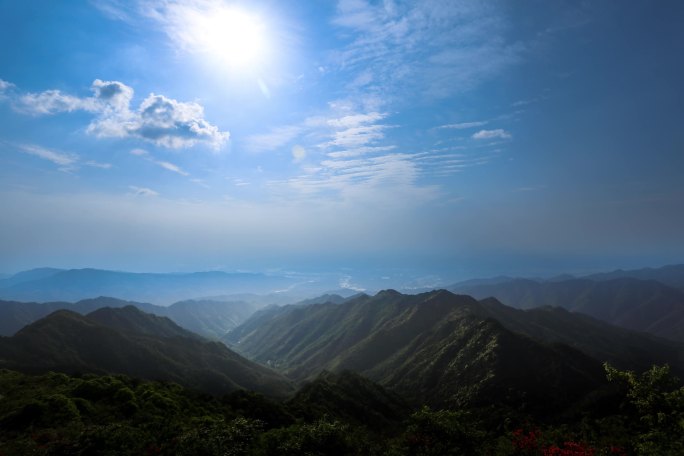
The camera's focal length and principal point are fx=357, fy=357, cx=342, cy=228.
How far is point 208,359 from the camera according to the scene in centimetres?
17962

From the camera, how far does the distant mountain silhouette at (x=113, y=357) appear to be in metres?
131

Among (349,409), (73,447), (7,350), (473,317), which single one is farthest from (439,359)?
(7,350)

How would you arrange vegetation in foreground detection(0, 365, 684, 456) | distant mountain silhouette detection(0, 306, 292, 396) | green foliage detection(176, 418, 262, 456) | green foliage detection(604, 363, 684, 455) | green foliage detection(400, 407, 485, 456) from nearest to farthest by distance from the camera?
green foliage detection(604, 363, 684, 455), vegetation in foreground detection(0, 365, 684, 456), green foliage detection(176, 418, 262, 456), green foliage detection(400, 407, 485, 456), distant mountain silhouette detection(0, 306, 292, 396)

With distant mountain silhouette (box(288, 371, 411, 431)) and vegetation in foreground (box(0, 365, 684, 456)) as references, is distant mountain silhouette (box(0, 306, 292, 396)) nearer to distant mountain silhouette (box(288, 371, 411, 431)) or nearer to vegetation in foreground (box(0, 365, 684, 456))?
distant mountain silhouette (box(288, 371, 411, 431))

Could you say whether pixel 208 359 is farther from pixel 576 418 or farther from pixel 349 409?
pixel 576 418

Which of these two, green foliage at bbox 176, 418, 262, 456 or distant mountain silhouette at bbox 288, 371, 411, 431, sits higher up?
green foliage at bbox 176, 418, 262, 456

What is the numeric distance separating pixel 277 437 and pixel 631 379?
25393 mm

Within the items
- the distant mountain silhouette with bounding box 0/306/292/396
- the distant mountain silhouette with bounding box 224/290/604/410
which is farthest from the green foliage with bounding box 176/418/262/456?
the distant mountain silhouette with bounding box 0/306/292/396

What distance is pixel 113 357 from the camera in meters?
149

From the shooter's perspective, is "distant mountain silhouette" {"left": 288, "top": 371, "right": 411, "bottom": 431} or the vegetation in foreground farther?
"distant mountain silhouette" {"left": 288, "top": 371, "right": 411, "bottom": 431}

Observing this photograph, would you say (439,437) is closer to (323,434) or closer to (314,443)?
(323,434)

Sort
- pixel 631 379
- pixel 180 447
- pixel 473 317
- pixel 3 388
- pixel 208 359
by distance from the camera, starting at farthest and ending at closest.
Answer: pixel 208 359
pixel 473 317
pixel 3 388
pixel 180 447
pixel 631 379

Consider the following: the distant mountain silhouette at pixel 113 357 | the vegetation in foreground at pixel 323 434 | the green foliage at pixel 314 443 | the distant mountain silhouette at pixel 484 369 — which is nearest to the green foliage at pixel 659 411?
the vegetation in foreground at pixel 323 434

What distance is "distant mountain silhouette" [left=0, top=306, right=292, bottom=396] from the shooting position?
131 metres
